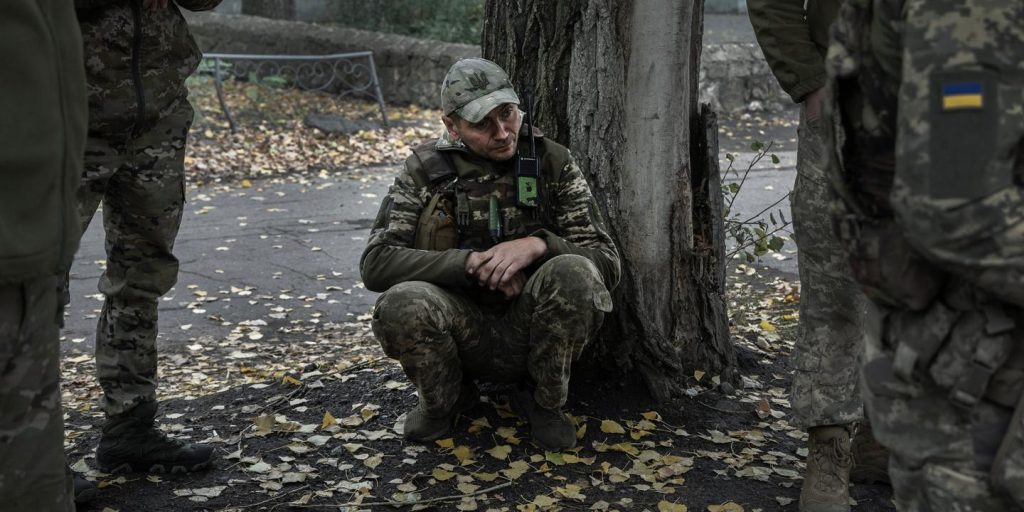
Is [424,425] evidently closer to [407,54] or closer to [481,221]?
[481,221]

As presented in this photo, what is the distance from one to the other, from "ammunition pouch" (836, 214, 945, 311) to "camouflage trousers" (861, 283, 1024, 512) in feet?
0.13

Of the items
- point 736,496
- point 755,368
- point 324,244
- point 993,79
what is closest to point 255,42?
point 324,244

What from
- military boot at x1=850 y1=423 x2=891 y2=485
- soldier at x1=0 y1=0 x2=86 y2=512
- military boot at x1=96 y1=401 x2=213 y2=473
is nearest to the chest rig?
military boot at x1=96 y1=401 x2=213 y2=473

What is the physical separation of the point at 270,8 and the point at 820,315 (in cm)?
1457

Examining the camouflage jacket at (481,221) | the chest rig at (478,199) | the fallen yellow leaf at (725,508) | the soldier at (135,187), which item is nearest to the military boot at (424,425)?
the camouflage jacket at (481,221)

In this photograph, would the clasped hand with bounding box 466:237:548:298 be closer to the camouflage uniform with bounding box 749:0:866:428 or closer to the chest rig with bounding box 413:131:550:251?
the chest rig with bounding box 413:131:550:251

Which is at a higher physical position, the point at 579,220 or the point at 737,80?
the point at 737,80

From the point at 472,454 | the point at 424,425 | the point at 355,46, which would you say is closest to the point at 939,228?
the point at 472,454

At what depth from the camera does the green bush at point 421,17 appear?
15.3 metres

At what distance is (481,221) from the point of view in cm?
411

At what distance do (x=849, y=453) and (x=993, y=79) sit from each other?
6.49 feet

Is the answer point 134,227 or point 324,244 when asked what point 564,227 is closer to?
point 134,227

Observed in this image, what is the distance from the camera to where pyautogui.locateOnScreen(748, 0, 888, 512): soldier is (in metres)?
3.45

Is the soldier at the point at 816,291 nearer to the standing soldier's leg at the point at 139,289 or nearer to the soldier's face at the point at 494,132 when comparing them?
the soldier's face at the point at 494,132
